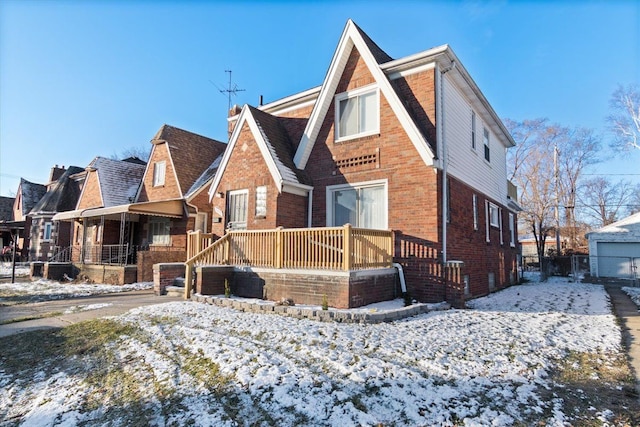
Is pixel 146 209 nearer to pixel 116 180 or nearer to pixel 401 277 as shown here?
pixel 116 180

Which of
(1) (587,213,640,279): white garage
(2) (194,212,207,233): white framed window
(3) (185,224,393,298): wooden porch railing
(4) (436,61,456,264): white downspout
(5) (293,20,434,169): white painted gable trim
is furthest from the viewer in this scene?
(1) (587,213,640,279): white garage

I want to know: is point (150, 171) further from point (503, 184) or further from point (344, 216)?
point (503, 184)

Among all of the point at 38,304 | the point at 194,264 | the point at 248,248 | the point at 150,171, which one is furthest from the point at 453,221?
the point at 150,171

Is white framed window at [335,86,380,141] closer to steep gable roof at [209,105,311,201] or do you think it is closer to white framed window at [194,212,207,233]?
steep gable roof at [209,105,311,201]

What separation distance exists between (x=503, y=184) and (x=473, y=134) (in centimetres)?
548

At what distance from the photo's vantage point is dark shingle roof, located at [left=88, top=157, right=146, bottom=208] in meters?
22.0

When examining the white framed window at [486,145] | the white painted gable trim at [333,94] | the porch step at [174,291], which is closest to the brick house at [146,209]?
the porch step at [174,291]

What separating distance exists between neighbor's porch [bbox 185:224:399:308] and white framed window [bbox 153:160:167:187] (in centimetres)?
1035

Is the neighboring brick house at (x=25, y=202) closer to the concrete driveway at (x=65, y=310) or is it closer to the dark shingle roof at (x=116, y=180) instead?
the dark shingle roof at (x=116, y=180)

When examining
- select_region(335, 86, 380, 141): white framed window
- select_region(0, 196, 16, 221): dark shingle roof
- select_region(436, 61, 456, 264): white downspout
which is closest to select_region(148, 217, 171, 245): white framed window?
select_region(335, 86, 380, 141): white framed window

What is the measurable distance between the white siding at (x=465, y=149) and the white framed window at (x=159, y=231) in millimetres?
14218

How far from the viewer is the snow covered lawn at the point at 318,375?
3709 millimetres

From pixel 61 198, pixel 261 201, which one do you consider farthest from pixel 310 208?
pixel 61 198

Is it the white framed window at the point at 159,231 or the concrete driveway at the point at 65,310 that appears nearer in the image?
the concrete driveway at the point at 65,310
